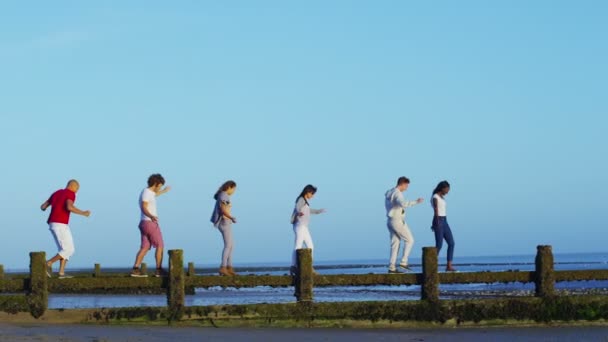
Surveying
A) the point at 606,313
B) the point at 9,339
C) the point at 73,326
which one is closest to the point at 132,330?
the point at 73,326

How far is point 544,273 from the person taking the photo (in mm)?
15406

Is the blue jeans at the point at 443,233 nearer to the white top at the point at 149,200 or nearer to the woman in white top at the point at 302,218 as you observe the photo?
the woman in white top at the point at 302,218

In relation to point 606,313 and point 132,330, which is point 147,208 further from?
point 606,313

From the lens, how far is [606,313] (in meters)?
15.6

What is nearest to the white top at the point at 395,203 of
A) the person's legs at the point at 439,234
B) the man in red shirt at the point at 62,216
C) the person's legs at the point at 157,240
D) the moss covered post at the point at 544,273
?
the person's legs at the point at 439,234

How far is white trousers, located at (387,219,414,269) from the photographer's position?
16984 millimetres

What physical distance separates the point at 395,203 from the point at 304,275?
3033 millimetres

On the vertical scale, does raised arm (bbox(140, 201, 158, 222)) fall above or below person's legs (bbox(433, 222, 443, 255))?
above

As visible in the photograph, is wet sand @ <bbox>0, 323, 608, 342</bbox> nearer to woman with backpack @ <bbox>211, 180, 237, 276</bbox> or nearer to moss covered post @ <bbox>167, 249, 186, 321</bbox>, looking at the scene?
moss covered post @ <bbox>167, 249, 186, 321</bbox>

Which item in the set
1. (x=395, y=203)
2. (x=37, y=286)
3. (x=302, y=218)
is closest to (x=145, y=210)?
(x=37, y=286)

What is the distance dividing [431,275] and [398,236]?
2108 mm

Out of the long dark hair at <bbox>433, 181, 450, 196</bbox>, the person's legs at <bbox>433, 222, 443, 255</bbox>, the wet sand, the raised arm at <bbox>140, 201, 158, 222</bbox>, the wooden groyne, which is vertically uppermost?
the long dark hair at <bbox>433, 181, 450, 196</bbox>

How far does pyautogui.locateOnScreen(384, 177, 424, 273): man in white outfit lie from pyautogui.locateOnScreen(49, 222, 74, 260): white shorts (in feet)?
19.4

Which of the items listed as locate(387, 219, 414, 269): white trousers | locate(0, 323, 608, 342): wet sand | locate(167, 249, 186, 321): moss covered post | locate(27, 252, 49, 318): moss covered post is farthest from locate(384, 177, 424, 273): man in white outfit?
locate(27, 252, 49, 318): moss covered post
